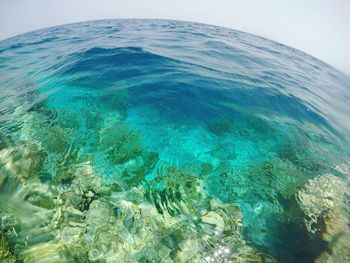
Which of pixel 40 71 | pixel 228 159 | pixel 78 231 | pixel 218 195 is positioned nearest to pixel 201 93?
pixel 228 159

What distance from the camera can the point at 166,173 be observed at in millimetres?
3803

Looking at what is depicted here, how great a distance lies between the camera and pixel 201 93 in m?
6.12

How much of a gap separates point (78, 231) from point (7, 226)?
90 cm

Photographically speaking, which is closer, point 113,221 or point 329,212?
point 113,221

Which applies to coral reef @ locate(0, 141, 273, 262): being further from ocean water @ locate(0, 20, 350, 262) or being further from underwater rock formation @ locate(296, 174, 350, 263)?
underwater rock formation @ locate(296, 174, 350, 263)

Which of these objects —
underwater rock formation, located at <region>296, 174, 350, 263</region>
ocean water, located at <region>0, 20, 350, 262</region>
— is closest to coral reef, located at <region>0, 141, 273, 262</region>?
ocean water, located at <region>0, 20, 350, 262</region>

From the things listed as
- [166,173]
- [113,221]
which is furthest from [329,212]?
[113,221]

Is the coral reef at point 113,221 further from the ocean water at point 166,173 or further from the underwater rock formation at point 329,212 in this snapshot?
the underwater rock formation at point 329,212

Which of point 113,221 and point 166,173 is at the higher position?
point 166,173

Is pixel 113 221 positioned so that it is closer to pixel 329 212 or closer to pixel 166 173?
pixel 166 173

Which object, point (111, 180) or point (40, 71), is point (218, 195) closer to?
point (111, 180)

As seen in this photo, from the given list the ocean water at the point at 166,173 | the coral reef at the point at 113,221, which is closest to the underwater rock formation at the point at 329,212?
the ocean water at the point at 166,173

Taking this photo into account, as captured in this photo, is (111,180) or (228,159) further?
(228,159)

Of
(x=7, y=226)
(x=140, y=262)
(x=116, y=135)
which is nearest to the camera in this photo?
(x=140, y=262)
